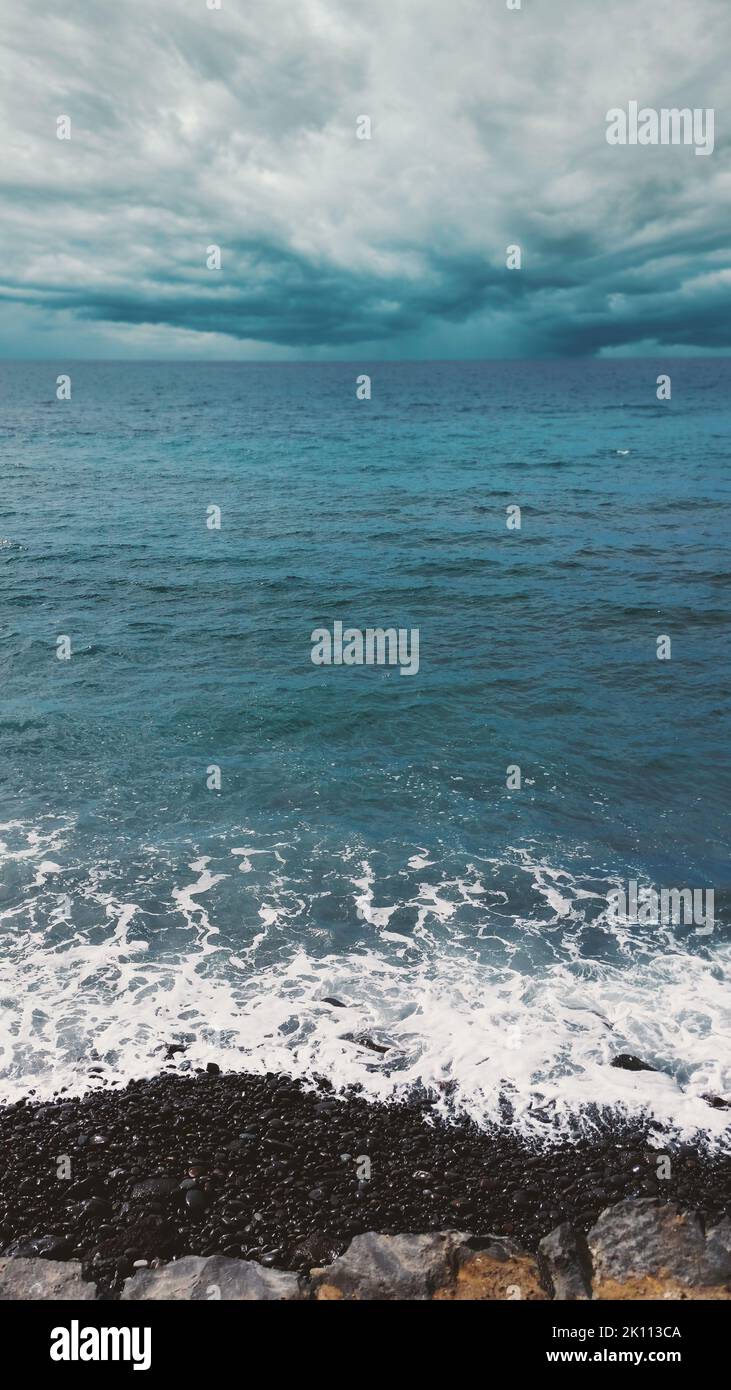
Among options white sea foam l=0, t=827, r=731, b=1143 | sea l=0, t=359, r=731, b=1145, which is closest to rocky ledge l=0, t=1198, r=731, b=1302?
sea l=0, t=359, r=731, b=1145

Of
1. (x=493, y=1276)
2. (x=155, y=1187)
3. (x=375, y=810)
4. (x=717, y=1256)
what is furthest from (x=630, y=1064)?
(x=375, y=810)

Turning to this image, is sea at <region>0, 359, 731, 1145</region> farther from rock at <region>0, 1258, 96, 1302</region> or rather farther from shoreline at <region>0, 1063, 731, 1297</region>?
rock at <region>0, 1258, 96, 1302</region>

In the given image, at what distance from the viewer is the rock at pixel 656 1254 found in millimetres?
8266

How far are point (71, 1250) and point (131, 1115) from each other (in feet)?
6.07

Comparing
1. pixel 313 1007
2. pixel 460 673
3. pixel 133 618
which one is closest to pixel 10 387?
pixel 133 618

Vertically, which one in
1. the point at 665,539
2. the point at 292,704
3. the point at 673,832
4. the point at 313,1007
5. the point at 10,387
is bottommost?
the point at 313,1007

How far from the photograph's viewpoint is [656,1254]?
28.1 ft

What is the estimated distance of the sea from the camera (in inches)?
472

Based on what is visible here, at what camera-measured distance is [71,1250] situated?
28.8 ft

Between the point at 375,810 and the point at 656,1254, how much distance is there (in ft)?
36.1

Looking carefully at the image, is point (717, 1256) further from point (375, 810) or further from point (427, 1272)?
point (375, 810)

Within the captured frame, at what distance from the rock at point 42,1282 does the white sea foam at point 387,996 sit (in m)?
2.59

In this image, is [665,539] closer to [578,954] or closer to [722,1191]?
[578,954]

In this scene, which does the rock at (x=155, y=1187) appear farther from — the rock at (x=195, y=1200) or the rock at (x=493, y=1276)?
the rock at (x=493, y=1276)
